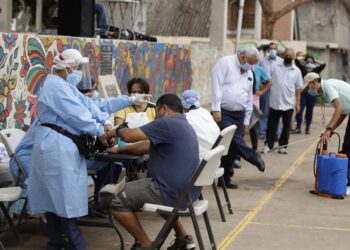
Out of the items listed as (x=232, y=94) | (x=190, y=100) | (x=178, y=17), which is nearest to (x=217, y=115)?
(x=232, y=94)

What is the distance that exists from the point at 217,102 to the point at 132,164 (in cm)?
296

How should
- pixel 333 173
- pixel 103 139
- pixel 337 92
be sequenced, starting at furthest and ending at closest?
pixel 337 92, pixel 333 173, pixel 103 139

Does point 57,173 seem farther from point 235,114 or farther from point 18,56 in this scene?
point 235,114

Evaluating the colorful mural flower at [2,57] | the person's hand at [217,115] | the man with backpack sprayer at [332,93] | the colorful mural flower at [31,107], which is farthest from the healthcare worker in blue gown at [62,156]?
the man with backpack sprayer at [332,93]

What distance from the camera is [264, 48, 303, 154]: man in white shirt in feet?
43.3

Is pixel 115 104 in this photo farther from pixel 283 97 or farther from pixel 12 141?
pixel 283 97

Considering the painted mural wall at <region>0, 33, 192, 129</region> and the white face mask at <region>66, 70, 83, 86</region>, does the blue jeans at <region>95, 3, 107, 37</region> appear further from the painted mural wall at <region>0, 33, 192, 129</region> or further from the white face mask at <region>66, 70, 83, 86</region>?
the white face mask at <region>66, 70, 83, 86</region>

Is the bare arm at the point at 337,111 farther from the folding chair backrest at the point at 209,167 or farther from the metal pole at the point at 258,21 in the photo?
the metal pole at the point at 258,21

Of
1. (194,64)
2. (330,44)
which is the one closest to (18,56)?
(194,64)

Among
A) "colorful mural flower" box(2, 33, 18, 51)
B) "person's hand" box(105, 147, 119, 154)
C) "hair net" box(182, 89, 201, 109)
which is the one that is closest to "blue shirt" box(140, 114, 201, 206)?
"person's hand" box(105, 147, 119, 154)

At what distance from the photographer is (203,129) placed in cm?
762

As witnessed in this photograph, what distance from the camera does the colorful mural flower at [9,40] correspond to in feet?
25.8

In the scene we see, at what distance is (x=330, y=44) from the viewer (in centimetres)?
3391

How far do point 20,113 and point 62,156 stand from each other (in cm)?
226
